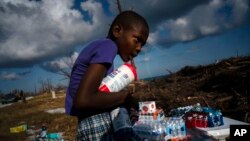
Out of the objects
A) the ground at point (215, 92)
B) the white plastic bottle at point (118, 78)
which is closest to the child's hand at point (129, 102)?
the white plastic bottle at point (118, 78)

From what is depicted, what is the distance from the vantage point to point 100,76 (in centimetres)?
202

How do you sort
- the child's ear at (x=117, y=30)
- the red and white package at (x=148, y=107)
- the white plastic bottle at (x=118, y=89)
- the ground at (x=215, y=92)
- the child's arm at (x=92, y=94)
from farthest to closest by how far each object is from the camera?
the ground at (x=215, y=92) < the red and white package at (x=148, y=107) < the child's ear at (x=117, y=30) < the white plastic bottle at (x=118, y=89) < the child's arm at (x=92, y=94)

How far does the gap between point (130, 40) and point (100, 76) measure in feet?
1.45

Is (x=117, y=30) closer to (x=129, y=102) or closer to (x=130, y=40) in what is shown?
(x=130, y=40)

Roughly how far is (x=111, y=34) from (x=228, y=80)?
7057 millimetres

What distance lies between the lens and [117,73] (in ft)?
8.02

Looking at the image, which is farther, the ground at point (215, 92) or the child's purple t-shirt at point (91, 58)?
the ground at point (215, 92)

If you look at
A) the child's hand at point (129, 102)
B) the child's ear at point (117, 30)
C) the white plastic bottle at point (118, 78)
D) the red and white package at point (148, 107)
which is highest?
the child's ear at point (117, 30)

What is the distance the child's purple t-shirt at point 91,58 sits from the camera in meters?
2.04

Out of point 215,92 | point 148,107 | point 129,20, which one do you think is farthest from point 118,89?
point 215,92

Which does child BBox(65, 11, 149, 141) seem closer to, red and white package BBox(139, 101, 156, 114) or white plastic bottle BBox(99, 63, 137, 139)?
white plastic bottle BBox(99, 63, 137, 139)

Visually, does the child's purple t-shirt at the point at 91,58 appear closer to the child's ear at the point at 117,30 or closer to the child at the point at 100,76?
the child at the point at 100,76

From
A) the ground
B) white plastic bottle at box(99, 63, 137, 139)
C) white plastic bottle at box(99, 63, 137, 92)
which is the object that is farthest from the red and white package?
the ground

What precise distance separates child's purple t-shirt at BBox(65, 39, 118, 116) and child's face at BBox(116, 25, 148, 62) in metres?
0.16
